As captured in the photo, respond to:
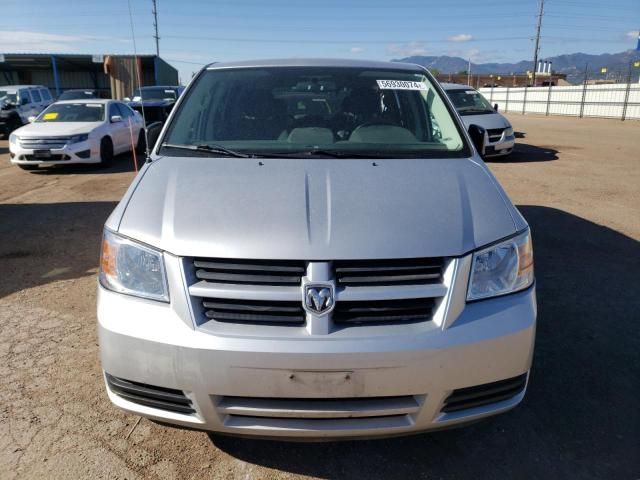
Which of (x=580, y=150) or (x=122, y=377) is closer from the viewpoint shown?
(x=122, y=377)

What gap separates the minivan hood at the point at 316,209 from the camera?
2076mm

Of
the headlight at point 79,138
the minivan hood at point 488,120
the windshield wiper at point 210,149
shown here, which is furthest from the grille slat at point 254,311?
the minivan hood at point 488,120

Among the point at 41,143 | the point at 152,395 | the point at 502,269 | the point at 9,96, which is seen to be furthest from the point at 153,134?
the point at 9,96

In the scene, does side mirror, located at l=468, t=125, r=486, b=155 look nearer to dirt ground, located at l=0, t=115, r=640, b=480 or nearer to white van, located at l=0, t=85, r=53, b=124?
dirt ground, located at l=0, t=115, r=640, b=480

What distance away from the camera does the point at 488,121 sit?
487 inches

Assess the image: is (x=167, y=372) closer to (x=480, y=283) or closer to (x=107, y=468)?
(x=107, y=468)

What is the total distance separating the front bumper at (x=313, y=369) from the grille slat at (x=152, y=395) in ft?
0.07

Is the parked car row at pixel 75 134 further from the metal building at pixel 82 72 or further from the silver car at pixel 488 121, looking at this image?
the metal building at pixel 82 72


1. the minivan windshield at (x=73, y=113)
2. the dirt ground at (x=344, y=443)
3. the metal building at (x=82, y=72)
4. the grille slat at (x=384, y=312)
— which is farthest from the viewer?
the metal building at (x=82, y=72)

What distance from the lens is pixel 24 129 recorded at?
10867 mm

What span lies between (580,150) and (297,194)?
15.2m

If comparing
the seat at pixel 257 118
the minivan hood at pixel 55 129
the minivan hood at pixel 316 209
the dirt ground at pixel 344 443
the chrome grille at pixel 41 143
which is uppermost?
the seat at pixel 257 118

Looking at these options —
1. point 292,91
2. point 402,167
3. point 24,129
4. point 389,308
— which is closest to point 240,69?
point 292,91

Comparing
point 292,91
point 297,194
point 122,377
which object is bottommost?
point 122,377
